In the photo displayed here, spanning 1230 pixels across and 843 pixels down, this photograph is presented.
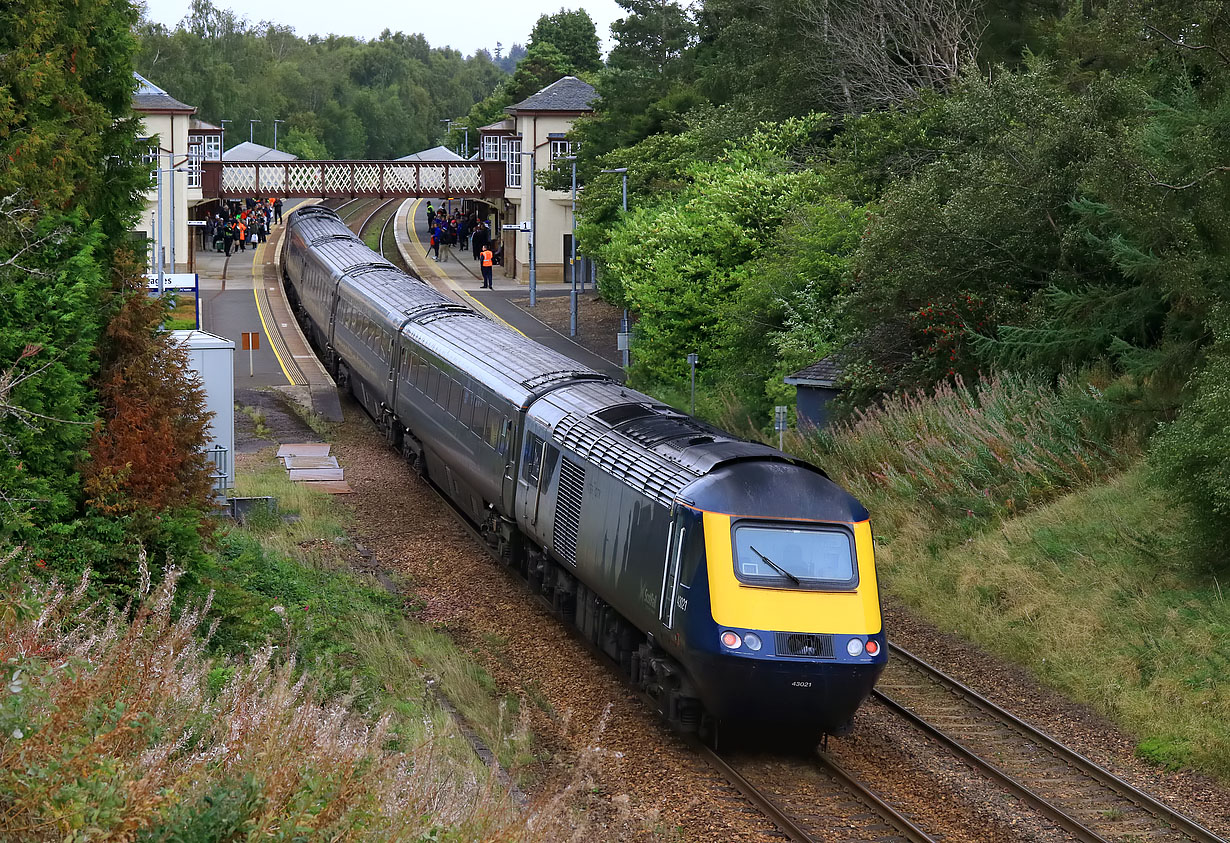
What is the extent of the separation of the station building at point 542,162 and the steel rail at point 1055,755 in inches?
1535

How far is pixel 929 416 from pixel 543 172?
98.7ft

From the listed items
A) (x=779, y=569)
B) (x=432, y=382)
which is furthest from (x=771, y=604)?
(x=432, y=382)

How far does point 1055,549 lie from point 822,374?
9547 millimetres

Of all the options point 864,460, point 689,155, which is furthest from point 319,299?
point 864,460

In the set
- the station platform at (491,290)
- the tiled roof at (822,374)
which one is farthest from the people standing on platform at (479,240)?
the tiled roof at (822,374)

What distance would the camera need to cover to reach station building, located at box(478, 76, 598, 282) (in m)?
52.2

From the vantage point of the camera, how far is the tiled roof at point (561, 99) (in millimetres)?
52156

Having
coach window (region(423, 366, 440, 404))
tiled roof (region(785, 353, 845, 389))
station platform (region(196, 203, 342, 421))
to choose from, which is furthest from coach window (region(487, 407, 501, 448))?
station platform (region(196, 203, 342, 421))

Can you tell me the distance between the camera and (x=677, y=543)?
11992 mm

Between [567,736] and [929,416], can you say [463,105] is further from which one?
[567,736]

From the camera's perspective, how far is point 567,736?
12.6 metres

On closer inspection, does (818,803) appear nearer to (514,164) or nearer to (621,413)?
(621,413)

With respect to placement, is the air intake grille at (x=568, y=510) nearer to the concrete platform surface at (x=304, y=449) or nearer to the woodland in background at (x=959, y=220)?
the woodland in background at (x=959, y=220)

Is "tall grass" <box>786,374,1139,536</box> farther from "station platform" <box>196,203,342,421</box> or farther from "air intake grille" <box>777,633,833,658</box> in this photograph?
"station platform" <box>196,203,342,421</box>
